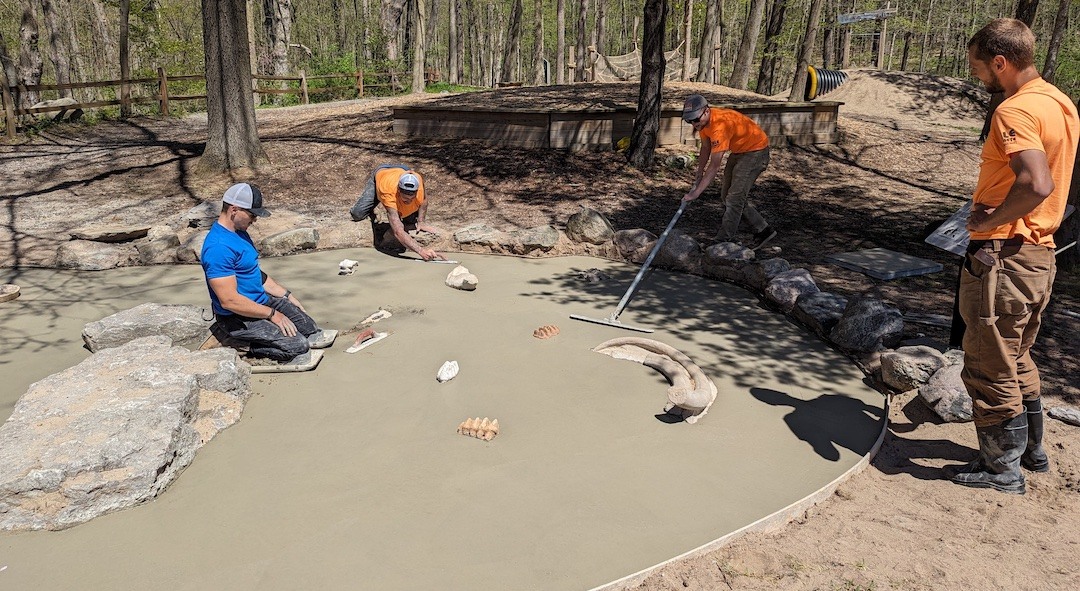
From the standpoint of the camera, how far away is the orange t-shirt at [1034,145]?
2.59 m

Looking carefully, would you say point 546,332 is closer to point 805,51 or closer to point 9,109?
point 9,109

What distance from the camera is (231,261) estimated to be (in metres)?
3.86

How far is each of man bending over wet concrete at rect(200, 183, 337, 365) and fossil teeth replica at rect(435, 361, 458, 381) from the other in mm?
806

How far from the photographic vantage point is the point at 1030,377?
2.96 m

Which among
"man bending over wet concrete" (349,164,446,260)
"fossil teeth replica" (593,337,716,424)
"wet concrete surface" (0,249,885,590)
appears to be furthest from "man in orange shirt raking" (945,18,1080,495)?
"man bending over wet concrete" (349,164,446,260)

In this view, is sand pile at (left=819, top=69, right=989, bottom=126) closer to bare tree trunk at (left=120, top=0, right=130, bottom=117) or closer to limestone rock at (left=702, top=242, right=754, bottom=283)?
limestone rock at (left=702, top=242, right=754, bottom=283)

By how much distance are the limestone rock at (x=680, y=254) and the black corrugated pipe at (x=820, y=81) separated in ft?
27.5

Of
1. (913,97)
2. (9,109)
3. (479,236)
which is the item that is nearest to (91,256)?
(479,236)

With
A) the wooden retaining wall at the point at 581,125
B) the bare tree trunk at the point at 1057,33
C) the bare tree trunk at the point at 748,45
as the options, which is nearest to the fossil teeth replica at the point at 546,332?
the wooden retaining wall at the point at 581,125

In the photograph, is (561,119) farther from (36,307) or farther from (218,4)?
(36,307)

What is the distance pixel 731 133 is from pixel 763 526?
4129 mm

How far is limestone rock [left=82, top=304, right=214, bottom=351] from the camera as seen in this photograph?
4301 millimetres

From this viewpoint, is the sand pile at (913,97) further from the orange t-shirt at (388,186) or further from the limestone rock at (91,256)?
the limestone rock at (91,256)

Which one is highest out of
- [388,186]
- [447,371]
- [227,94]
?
[227,94]
